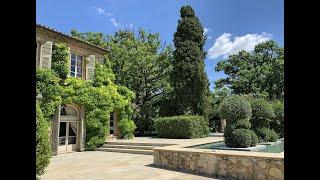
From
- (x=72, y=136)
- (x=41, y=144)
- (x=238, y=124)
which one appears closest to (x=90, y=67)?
(x=72, y=136)

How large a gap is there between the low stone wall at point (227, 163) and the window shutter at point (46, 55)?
8990mm

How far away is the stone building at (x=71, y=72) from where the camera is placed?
1805cm

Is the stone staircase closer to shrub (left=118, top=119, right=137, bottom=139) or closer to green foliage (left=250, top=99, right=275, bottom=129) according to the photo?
shrub (left=118, top=119, right=137, bottom=139)

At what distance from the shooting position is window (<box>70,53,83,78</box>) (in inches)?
808

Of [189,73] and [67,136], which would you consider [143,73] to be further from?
[67,136]

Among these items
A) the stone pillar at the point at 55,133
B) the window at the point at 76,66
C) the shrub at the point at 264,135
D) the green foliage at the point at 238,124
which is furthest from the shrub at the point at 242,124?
the window at the point at 76,66

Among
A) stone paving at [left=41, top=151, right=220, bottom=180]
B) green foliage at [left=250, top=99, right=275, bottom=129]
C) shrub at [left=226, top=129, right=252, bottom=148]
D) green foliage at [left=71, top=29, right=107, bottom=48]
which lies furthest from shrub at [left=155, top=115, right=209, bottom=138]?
green foliage at [left=71, top=29, right=107, bottom=48]

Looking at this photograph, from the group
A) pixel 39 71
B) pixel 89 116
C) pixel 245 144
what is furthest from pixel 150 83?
pixel 245 144

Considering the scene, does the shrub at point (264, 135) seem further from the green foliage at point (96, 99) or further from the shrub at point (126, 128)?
the shrub at point (126, 128)

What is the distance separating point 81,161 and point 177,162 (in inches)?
202

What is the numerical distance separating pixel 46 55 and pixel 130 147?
279 inches

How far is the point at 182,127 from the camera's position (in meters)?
23.7

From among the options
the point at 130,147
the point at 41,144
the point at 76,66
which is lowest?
the point at 130,147
